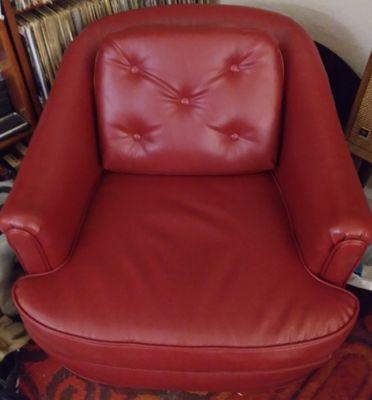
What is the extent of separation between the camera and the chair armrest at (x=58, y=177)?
90cm

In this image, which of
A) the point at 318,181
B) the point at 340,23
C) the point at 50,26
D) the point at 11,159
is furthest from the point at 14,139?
the point at 340,23

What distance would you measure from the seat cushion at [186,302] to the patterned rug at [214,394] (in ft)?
0.60

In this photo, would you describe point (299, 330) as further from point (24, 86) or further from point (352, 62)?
point (24, 86)

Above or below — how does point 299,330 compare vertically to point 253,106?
below

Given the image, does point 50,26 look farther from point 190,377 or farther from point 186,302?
point 190,377

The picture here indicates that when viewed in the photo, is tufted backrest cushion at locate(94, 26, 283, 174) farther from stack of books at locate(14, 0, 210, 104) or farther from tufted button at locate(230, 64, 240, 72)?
stack of books at locate(14, 0, 210, 104)

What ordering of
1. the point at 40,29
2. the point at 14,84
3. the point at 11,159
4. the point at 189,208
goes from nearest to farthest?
1. the point at 189,208
2. the point at 40,29
3. the point at 14,84
4. the point at 11,159

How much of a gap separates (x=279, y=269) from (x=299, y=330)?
15 cm

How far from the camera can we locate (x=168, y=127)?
1172mm

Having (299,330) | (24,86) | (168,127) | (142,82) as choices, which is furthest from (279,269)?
(24,86)

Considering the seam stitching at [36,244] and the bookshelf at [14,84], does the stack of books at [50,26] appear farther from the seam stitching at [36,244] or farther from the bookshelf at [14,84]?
the seam stitching at [36,244]

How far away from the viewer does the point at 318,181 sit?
3.13ft

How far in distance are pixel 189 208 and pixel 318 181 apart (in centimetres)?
34

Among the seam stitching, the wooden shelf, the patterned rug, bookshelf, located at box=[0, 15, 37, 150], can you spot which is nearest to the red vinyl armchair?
the seam stitching
